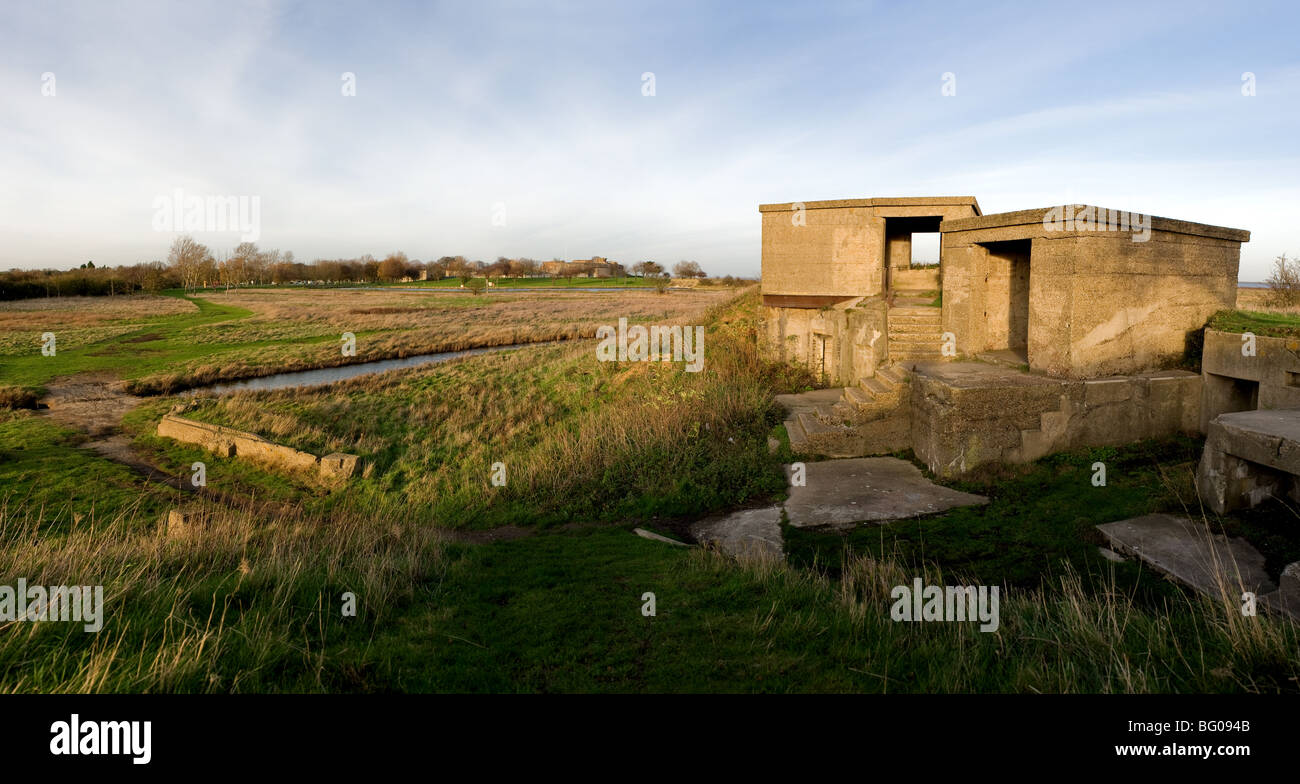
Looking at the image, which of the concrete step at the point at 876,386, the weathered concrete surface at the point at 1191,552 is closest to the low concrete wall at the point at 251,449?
the concrete step at the point at 876,386

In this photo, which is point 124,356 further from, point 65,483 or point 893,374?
point 893,374

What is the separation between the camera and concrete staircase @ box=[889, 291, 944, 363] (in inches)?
496

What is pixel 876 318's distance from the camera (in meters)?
13.2

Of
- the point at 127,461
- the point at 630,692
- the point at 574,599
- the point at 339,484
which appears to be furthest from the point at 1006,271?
the point at 127,461

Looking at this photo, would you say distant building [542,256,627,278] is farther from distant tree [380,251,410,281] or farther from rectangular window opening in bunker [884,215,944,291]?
rectangular window opening in bunker [884,215,944,291]

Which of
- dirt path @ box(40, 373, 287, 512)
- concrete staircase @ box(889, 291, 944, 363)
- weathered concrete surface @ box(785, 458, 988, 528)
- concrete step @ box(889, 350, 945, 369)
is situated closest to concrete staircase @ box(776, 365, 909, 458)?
weathered concrete surface @ box(785, 458, 988, 528)

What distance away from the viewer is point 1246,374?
347 inches

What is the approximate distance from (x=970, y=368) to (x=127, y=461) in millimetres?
18722

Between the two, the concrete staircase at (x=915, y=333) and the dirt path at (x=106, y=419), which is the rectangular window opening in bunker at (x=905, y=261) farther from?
the dirt path at (x=106, y=419)

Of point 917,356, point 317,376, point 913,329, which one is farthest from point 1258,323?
point 317,376
